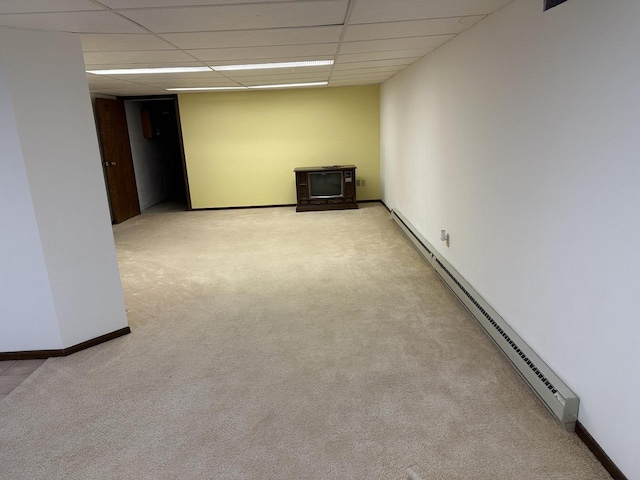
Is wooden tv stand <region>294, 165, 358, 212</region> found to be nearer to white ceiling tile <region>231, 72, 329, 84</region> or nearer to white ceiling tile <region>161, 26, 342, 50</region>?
white ceiling tile <region>231, 72, 329, 84</region>

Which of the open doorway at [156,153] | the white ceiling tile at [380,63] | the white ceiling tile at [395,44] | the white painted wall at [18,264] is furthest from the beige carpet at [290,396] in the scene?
the open doorway at [156,153]

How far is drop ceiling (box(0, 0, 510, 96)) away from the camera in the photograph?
2229mm

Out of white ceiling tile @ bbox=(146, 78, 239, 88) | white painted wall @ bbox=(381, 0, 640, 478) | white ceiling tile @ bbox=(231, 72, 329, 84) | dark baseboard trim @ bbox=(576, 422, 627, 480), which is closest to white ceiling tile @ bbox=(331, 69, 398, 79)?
white ceiling tile @ bbox=(231, 72, 329, 84)

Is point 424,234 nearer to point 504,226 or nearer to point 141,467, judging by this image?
point 504,226

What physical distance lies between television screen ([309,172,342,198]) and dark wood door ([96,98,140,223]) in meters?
3.15

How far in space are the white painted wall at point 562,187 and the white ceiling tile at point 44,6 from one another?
2261 mm

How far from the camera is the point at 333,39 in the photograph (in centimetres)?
320

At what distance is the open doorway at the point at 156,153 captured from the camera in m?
7.82

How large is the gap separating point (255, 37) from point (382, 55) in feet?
5.18

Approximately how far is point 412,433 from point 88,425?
1.66 metres

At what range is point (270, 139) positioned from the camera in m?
7.57

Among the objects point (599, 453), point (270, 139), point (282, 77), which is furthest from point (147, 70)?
point (599, 453)

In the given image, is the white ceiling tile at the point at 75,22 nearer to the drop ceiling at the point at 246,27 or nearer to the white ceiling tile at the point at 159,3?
the drop ceiling at the point at 246,27

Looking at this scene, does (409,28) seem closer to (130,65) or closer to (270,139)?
(130,65)
